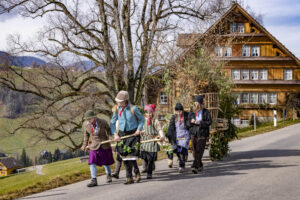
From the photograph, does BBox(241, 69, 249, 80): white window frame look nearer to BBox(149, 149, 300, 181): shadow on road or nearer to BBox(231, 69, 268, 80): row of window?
BBox(231, 69, 268, 80): row of window

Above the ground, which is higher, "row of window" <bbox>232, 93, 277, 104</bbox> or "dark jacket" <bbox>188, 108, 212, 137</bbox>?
"row of window" <bbox>232, 93, 277, 104</bbox>

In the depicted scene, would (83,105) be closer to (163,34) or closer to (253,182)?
(163,34)

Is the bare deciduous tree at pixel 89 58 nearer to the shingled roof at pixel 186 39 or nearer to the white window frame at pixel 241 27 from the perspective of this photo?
the shingled roof at pixel 186 39

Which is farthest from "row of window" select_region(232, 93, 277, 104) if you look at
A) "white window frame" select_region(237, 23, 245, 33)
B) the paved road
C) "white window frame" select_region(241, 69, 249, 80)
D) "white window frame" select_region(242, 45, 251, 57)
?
the paved road

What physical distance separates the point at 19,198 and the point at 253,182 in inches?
182

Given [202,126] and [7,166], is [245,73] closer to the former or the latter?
[202,126]

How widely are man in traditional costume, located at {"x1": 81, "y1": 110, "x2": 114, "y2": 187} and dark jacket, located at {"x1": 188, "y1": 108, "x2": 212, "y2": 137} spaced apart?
231cm

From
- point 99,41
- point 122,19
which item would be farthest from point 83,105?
point 122,19

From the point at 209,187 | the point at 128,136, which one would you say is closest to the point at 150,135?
the point at 128,136

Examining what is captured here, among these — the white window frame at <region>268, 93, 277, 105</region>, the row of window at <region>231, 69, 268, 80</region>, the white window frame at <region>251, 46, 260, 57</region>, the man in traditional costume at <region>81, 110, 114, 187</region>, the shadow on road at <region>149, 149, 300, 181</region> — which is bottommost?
the shadow on road at <region>149, 149, 300, 181</region>

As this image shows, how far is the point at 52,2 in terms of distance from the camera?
18.5 meters

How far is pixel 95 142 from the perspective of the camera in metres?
8.80

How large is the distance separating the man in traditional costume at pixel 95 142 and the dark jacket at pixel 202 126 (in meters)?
2.31

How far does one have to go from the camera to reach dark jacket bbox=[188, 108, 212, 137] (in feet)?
32.9
